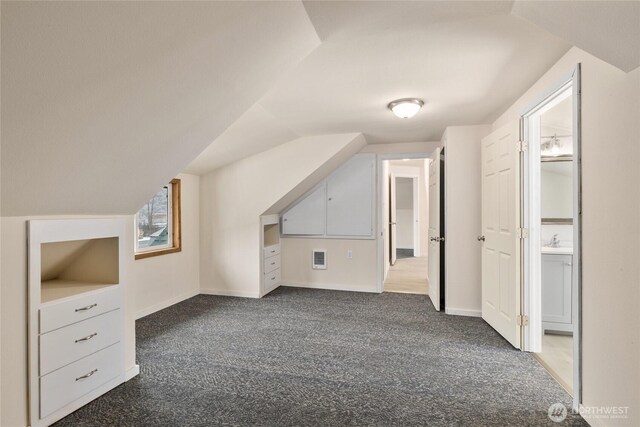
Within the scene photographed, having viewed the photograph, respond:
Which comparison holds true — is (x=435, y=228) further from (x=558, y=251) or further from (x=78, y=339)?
(x=78, y=339)

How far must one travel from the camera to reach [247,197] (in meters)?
4.57

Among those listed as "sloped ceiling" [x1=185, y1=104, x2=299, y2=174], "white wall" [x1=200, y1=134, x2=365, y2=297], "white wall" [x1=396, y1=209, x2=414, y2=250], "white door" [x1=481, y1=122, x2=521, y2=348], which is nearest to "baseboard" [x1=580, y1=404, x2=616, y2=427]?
"white door" [x1=481, y1=122, x2=521, y2=348]

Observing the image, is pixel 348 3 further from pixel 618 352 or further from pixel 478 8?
pixel 618 352

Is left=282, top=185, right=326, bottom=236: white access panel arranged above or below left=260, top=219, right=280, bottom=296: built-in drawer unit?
above

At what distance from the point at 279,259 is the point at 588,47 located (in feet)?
14.5

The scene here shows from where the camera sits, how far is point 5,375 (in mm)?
1626

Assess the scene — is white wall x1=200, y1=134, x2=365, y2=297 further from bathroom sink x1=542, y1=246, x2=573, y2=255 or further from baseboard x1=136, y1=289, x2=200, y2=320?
bathroom sink x1=542, y1=246, x2=573, y2=255

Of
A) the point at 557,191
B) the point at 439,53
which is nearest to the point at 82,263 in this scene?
the point at 439,53

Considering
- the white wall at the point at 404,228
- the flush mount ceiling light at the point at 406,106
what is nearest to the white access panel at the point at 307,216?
the flush mount ceiling light at the point at 406,106

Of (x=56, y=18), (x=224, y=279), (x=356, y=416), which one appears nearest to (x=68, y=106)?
(x=56, y=18)

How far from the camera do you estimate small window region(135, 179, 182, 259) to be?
3893mm

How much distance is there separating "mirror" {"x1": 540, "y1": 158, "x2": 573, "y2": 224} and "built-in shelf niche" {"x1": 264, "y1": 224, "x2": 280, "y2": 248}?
3527mm

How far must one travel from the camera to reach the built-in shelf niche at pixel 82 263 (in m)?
2.25

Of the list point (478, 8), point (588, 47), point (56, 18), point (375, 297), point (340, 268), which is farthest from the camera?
point (340, 268)
